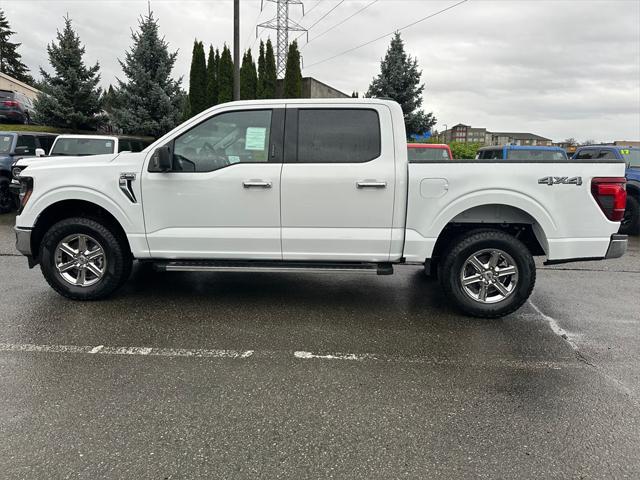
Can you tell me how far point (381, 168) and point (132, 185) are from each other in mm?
2433

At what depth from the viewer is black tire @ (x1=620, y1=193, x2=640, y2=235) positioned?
33.2 feet

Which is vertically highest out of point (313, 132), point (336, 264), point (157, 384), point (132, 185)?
point (313, 132)

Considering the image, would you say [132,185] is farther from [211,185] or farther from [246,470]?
[246,470]

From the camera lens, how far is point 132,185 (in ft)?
14.9

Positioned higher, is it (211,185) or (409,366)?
(211,185)

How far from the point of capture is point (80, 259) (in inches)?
190

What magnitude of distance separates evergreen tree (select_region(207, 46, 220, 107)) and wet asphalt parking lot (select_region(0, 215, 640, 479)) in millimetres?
24437

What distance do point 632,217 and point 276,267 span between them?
9.24m

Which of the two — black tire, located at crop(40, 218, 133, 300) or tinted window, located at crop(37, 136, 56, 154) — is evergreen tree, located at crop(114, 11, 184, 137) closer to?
tinted window, located at crop(37, 136, 56, 154)

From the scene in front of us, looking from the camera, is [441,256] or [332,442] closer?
[332,442]

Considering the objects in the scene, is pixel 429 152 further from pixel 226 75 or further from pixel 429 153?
pixel 226 75

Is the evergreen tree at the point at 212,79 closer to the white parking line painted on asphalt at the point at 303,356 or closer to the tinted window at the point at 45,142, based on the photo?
the tinted window at the point at 45,142

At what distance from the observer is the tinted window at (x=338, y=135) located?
445 cm

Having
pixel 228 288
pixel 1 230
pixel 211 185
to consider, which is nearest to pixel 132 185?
pixel 211 185
